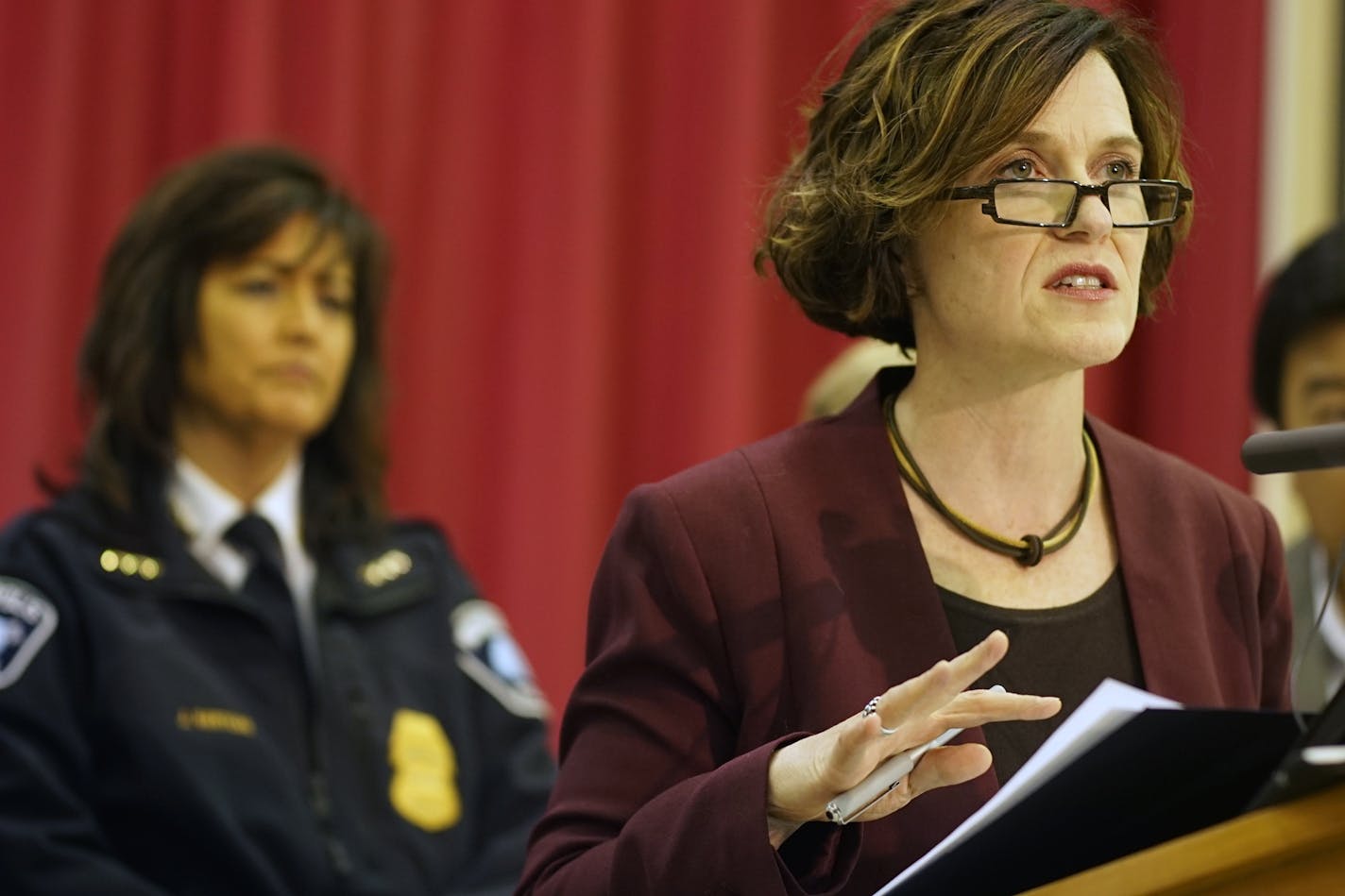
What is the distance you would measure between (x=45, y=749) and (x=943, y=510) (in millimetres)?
1373

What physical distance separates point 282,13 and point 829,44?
102cm

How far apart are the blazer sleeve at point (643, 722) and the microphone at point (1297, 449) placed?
39 centimetres

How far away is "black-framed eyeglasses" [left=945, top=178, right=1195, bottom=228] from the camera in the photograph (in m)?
1.37

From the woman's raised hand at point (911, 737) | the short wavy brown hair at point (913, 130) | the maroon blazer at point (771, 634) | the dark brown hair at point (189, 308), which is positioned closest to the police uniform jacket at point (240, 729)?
the dark brown hair at point (189, 308)

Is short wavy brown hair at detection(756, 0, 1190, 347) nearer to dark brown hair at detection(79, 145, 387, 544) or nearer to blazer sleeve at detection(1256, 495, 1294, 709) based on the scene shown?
blazer sleeve at detection(1256, 495, 1294, 709)

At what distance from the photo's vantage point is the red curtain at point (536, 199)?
10.8 ft

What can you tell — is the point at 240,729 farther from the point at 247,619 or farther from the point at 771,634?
the point at 771,634

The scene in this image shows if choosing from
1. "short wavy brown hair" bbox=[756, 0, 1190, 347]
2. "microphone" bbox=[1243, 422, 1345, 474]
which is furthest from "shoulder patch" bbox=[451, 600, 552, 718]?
"microphone" bbox=[1243, 422, 1345, 474]

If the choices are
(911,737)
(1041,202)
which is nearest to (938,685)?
(911,737)

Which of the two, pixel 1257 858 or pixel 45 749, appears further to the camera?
pixel 45 749

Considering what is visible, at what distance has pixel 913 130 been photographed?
1.41 metres

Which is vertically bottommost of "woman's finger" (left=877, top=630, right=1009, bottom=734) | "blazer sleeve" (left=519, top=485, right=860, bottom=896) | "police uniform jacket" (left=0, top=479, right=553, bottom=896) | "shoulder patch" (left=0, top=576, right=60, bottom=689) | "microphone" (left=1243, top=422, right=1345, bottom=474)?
"police uniform jacket" (left=0, top=479, right=553, bottom=896)

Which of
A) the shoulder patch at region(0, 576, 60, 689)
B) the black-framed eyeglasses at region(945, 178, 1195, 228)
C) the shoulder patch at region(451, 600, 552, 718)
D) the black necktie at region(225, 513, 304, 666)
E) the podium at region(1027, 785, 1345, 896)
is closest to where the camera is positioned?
the podium at region(1027, 785, 1345, 896)

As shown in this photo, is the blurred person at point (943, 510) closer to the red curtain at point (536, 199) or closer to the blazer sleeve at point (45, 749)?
the blazer sleeve at point (45, 749)
